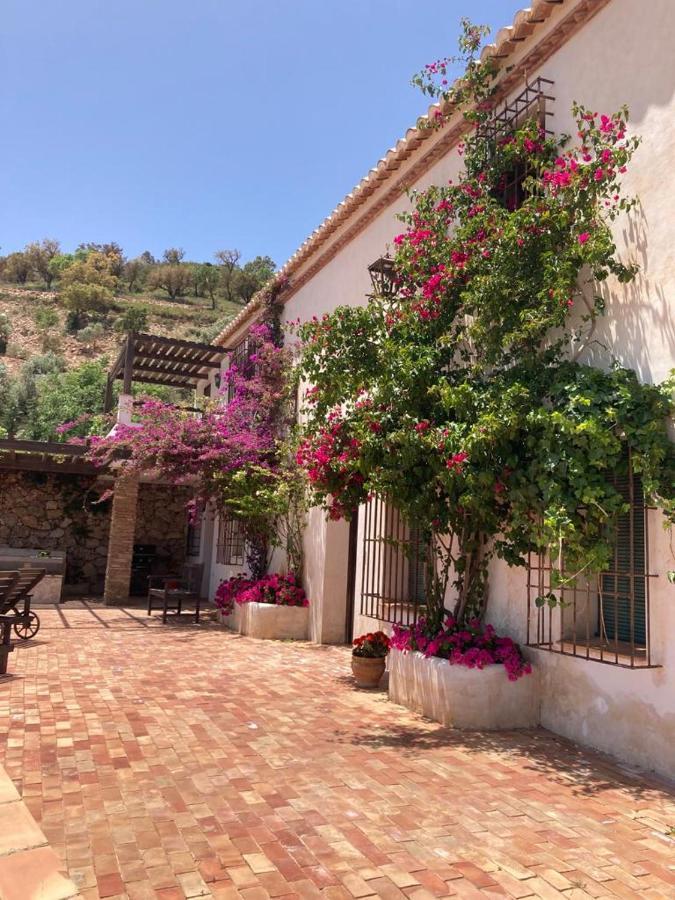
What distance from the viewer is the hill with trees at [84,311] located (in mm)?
29438

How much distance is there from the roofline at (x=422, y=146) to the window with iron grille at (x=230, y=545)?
4693mm

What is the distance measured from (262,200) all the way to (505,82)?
17833mm

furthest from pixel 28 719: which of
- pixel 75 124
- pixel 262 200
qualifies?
pixel 262 200

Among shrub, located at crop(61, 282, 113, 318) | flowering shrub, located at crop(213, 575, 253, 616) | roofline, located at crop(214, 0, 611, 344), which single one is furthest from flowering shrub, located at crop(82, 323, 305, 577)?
shrub, located at crop(61, 282, 113, 318)

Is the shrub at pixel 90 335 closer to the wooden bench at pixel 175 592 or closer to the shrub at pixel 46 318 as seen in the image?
the shrub at pixel 46 318

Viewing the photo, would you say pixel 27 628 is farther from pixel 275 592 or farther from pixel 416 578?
pixel 416 578

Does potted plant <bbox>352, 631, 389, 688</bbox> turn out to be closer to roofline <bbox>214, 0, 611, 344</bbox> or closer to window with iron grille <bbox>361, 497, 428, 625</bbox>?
window with iron grille <bbox>361, 497, 428, 625</bbox>

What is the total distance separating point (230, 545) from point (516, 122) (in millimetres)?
10029

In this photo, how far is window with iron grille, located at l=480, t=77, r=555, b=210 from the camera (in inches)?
234

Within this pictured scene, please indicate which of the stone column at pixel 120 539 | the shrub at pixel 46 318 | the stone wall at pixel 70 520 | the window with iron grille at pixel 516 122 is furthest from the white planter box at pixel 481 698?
the shrub at pixel 46 318

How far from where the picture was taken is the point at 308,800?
3670 mm

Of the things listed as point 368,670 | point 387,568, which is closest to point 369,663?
point 368,670

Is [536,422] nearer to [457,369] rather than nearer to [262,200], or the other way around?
[457,369]

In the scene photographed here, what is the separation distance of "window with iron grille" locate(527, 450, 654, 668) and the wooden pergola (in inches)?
390
